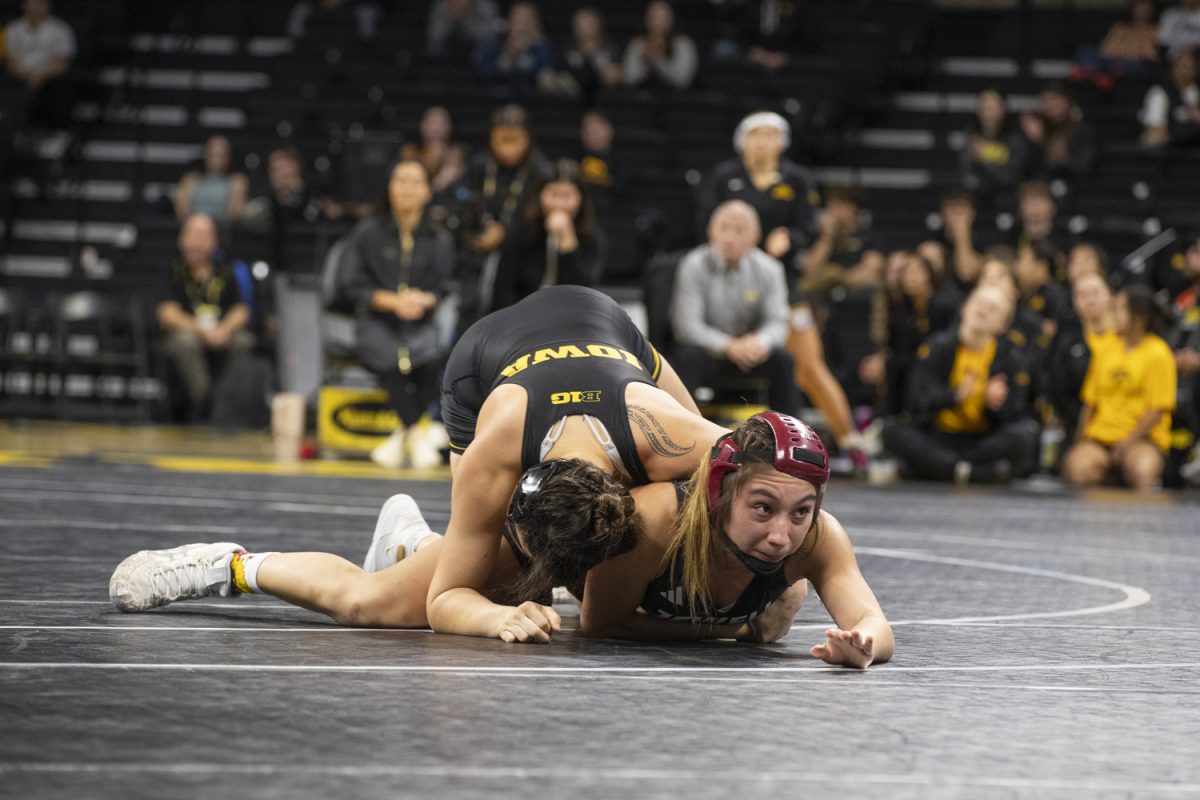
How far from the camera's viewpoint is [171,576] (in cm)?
378

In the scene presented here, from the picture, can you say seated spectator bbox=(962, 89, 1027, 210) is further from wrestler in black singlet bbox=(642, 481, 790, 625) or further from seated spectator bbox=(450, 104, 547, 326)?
wrestler in black singlet bbox=(642, 481, 790, 625)

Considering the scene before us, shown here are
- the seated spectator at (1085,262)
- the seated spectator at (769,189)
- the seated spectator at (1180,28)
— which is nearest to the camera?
the seated spectator at (769,189)

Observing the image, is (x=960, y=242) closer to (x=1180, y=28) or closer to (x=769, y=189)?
(x=769, y=189)

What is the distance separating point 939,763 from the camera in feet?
7.96

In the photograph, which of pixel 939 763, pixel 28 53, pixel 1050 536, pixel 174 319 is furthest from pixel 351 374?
pixel 939 763

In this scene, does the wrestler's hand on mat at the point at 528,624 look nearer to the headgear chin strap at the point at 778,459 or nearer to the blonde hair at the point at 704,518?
the blonde hair at the point at 704,518

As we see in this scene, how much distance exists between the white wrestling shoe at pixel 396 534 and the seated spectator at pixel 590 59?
8.65 metres

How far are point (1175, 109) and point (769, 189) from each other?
4289 millimetres

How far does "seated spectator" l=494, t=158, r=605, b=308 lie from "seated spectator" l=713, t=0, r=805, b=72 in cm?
483

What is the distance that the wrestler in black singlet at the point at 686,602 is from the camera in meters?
3.42

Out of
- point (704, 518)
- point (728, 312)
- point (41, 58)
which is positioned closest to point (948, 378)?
point (728, 312)

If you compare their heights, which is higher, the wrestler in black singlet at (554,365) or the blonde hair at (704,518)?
the wrestler in black singlet at (554,365)

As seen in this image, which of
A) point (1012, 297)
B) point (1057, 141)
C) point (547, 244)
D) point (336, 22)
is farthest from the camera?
point (336, 22)

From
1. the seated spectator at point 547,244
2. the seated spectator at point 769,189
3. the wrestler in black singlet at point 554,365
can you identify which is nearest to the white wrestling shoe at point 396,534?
the wrestler in black singlet at point 554,365
